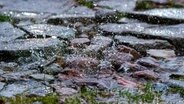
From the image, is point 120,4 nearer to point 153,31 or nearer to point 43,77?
point 153,31

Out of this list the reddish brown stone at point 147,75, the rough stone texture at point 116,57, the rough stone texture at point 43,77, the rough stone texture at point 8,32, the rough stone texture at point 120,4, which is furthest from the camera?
the rough stone texture at point 120,4

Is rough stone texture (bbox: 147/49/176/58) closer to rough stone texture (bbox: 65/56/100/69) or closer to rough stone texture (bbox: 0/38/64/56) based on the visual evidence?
rough stone texture (bbox: 65/56/100/69)

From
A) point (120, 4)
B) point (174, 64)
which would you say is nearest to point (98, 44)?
point (174, 64)

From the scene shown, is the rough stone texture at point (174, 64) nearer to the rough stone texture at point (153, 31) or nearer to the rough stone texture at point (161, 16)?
the rough stone texture at point (153, 31)

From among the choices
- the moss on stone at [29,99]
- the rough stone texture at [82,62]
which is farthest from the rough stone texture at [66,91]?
the rough stone texture at [82,62]

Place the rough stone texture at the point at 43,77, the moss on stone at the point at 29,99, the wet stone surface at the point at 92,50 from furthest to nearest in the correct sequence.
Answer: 1. the rough stone texture at the point at 43,77
2. the wet stone surface at the point at 92,50
3. the moss on stone at the point at 29,99
